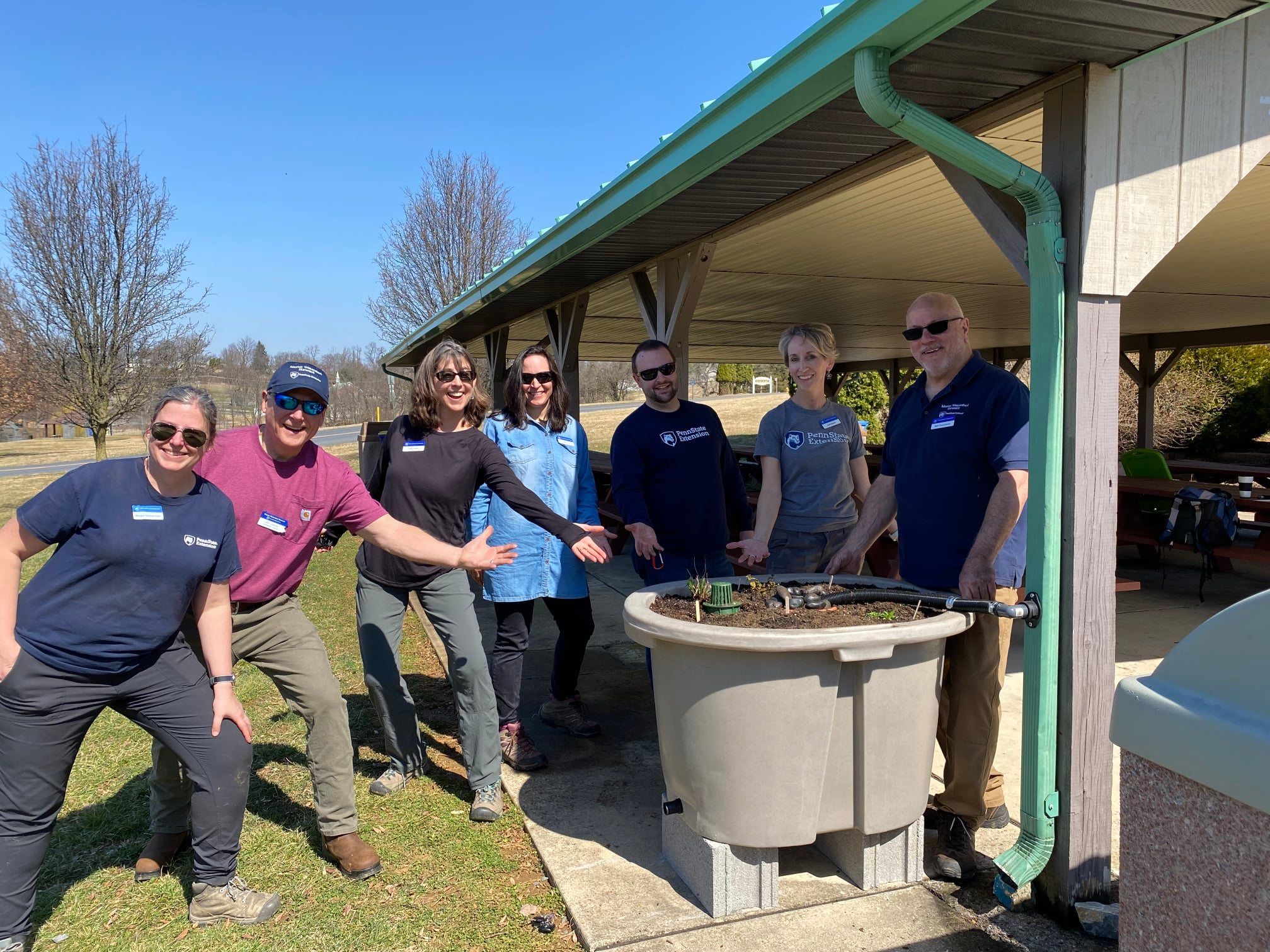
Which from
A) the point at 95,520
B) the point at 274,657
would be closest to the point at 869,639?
the point at 274,657

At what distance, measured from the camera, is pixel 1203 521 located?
650 cm

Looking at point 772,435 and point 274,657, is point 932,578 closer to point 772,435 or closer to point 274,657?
point 772,435

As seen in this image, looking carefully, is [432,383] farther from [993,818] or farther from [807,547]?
[993,818]

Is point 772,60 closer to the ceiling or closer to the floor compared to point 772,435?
→ closer to the ceiling

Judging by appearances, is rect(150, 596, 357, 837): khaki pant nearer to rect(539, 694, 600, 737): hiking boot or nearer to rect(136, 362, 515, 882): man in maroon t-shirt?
rect(136, 362, 515, 882): man in maroon t-shirt

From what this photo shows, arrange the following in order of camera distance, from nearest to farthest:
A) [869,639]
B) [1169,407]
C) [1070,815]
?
1. [869,639]
2. [1070,815]
3. [1169,407]

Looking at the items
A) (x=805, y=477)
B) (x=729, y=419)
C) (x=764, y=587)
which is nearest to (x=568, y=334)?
(x=805, y=477)

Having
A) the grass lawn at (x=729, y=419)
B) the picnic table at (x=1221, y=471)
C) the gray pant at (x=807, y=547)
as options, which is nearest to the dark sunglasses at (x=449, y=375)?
the gray pant at (x=807, y=547)

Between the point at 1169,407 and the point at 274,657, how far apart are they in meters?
19.9

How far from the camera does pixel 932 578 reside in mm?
3008

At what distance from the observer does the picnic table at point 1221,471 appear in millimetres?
9984

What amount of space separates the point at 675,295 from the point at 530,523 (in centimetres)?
247

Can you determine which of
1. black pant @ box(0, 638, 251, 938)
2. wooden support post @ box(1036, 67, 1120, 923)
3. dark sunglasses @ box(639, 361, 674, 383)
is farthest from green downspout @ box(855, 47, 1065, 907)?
black pant @ box(0, 638, 251, 938)

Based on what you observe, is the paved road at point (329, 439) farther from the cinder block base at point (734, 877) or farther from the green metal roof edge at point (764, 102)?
the cinder block base at point (734, 877)
